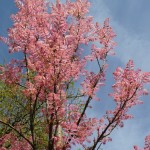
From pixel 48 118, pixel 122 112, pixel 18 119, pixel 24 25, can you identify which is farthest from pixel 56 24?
pixel 18 119

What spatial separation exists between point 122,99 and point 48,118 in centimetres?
215

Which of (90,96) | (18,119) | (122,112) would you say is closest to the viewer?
(122,112)

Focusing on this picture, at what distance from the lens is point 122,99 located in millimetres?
8617

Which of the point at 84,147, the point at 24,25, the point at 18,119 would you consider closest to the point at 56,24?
the point at 24,25

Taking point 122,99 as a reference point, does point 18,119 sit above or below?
above

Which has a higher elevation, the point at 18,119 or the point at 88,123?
the point at 18,119

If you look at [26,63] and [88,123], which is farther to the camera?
[88,123]

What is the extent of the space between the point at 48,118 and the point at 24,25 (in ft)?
9.63

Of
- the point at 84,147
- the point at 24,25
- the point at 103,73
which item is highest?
the point at 24,25

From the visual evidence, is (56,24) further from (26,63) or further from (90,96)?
(90,96)

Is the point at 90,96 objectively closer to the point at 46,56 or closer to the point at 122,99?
the point at 122,99

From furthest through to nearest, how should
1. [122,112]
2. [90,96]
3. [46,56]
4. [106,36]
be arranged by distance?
[106,36] → [90,96] → [122,112] → [46,56]

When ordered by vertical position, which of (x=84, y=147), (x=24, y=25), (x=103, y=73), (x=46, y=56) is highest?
(x=24, y=25)

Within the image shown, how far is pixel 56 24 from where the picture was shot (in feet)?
26.9
